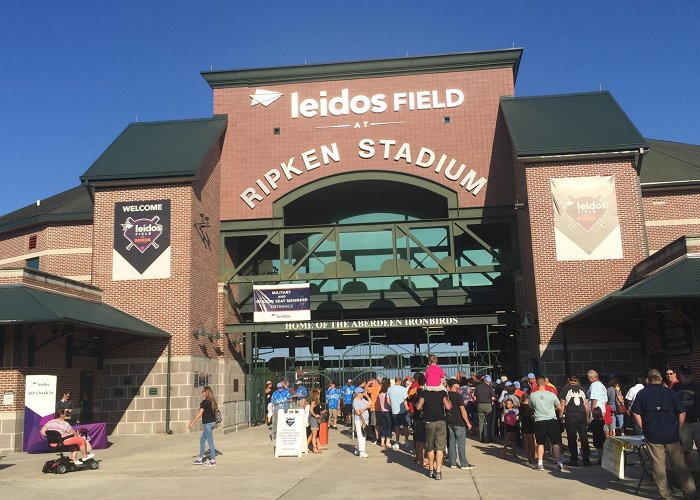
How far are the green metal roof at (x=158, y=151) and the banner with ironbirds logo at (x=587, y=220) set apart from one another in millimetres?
13893

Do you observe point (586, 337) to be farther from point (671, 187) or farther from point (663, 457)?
point (663, 457)

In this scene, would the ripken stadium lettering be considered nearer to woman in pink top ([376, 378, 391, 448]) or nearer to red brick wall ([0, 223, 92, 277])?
red brick wall ([0, 223, 92, 277])

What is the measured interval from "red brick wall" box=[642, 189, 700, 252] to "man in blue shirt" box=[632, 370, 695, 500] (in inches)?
763

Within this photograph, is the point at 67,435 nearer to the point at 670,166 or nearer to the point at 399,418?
the point at 399,418

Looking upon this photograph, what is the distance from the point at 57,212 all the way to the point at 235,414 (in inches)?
499

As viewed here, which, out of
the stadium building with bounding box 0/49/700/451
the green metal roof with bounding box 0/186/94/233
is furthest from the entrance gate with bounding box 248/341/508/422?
the green metal roof with bounding box 0/186/94/233

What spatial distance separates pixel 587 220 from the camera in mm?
23891

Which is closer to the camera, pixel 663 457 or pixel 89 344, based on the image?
pixel 663 457

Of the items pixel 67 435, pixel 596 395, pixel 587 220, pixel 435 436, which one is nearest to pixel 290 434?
pixel 435 436

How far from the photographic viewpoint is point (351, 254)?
31.8m

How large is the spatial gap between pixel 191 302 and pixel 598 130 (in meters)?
17.1

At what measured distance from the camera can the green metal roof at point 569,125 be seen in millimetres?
24484

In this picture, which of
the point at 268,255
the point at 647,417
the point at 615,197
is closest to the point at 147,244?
the point at 268,255

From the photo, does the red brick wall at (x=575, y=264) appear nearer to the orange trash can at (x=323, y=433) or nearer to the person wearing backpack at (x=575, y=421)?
the orange trash can at (x=323, y=433)
